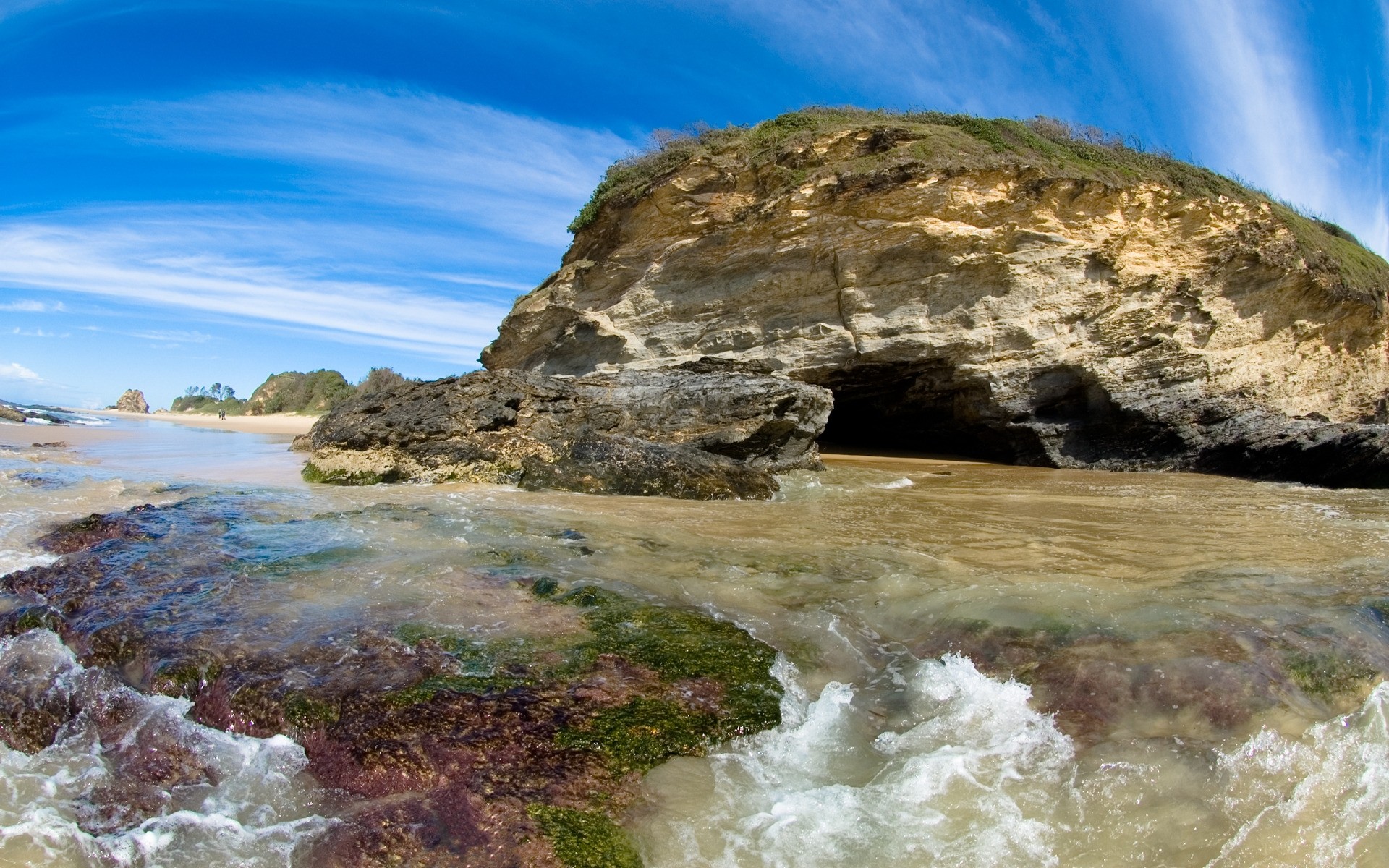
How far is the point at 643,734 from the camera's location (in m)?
3.20

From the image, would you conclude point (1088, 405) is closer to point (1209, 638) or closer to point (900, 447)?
point (900, 447)

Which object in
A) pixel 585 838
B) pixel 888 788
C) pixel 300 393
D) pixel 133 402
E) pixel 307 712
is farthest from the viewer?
pixel 133 402

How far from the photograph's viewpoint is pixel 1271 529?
23.9 ft

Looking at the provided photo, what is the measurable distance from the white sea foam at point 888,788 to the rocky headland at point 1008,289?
994 centimetres

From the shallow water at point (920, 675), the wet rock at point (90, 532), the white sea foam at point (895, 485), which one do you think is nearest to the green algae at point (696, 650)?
the shallow water at point (920, 675)

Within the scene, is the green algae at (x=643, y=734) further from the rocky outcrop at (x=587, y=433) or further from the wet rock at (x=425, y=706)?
the rocky outcrop at (x=587, y=433)

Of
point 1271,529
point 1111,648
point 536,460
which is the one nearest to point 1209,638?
point 1111,648

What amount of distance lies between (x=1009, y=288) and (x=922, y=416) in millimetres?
4196

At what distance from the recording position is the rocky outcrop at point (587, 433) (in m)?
9.88

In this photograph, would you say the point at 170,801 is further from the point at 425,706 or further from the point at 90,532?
the point at 90,532

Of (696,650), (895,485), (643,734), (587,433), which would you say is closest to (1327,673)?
(696,650)

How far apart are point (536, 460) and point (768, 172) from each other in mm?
9380

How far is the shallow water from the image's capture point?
104 inches

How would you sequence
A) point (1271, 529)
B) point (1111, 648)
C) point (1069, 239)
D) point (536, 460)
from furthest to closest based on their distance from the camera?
1. point (1069, 239)
2. point (536, 460)
3. point (1271, 529)
4. point (1111, 648)
